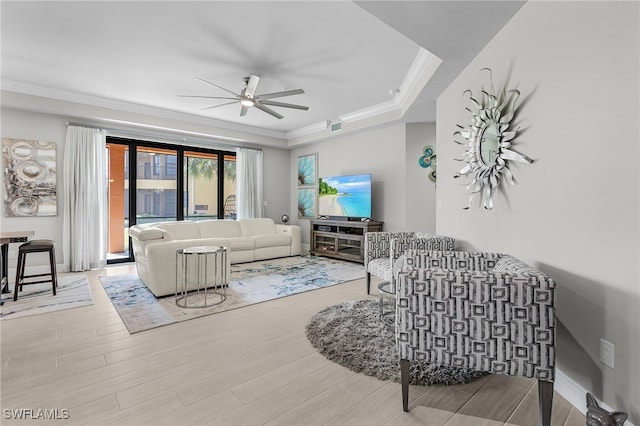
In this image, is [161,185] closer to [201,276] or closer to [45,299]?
[45,299]

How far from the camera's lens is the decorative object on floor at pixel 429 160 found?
17.1 ft

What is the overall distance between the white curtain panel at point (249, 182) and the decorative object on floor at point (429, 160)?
3.62 m

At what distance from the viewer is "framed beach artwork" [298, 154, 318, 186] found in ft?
22.9

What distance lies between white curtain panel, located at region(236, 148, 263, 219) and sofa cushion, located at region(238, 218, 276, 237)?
465mm

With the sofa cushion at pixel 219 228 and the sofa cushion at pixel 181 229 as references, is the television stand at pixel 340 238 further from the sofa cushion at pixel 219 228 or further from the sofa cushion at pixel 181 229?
the sofa cushion at pixel 181 229

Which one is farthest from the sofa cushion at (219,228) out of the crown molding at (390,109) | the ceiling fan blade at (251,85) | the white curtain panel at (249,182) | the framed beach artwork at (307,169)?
the ceiling fan blade at (251,85)

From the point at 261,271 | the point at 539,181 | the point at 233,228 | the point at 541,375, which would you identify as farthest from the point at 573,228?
the point at 233,228

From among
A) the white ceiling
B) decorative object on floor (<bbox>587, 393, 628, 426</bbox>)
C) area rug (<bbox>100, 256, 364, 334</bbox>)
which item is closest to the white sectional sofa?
area rug (<bbox>100, 256, 364, 334</bbox>)

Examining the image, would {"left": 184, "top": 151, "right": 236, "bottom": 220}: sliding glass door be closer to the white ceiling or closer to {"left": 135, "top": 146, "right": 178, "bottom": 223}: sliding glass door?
{"left": 135, "top": 146, "right": 178, "bottom": 223}: sliding glass door

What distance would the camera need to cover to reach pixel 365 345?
2334mm

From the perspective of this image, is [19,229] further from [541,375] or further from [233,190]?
[541,375]

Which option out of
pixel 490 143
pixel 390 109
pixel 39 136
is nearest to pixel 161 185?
pixel 39 136

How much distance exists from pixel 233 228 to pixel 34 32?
3.98m

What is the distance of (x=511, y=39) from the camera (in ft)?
7.60
